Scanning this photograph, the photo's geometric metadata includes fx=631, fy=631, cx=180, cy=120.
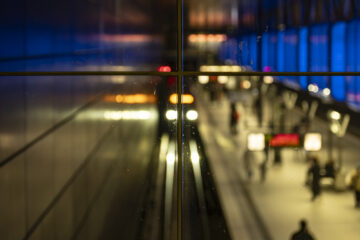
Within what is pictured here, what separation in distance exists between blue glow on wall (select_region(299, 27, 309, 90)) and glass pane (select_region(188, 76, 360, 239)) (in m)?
0.09

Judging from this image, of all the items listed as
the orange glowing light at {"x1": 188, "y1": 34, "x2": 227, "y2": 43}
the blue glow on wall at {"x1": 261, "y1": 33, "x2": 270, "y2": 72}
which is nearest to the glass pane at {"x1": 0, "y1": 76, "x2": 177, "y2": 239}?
the orange glowing light at {"x1": 188, "y1": 34, "x2": 227, "y2": 43}

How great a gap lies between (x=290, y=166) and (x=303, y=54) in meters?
1.70

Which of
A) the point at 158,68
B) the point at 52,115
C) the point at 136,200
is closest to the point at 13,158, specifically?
the point at 52,115

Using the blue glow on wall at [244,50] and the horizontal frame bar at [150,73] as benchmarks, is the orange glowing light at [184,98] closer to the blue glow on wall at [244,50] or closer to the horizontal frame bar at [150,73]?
the horizontal frame bar at [150,73]

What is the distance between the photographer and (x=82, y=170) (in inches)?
320

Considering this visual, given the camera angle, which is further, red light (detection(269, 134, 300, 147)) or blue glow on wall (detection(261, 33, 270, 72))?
red light (detection(269, 134, 300, 147))

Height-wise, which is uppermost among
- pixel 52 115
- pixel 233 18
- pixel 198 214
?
pixel 233 18

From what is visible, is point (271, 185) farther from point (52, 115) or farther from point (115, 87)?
point (52, 115)

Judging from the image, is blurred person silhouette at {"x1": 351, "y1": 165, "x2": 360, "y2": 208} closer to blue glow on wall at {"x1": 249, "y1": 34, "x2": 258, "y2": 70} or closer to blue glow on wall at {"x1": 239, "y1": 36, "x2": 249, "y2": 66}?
blue glow on wall at {"x1": 249, "y1": 34, "x2": 258, "y2": 70}

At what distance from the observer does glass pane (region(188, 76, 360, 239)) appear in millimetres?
8203

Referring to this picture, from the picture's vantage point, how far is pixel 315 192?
8.53m

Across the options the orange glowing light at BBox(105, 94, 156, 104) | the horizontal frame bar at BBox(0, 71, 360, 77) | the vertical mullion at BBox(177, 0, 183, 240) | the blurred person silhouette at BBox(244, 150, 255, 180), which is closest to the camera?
the horizontal frame bar at BBox(0, 71, 360, 77)

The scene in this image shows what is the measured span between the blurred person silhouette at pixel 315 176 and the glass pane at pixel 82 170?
1.96 m

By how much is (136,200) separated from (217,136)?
14.4 feet
